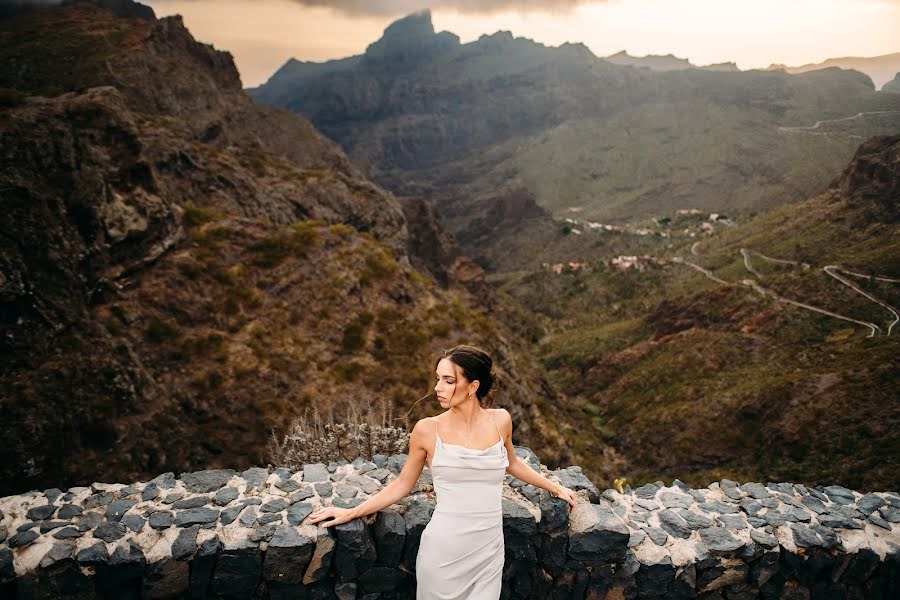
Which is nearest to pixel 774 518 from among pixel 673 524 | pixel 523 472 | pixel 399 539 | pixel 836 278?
pixel 673 524

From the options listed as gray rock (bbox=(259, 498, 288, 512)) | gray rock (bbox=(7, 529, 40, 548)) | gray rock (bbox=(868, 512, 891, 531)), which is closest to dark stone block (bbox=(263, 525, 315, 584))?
gray rock (bbox=(259, 498, 288, 512))

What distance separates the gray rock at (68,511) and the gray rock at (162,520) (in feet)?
2.05

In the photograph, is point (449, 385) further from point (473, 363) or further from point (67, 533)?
point (67, 533)

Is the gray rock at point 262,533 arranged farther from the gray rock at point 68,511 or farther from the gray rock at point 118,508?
the gray rock at point 68,511

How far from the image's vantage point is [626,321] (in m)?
53.5

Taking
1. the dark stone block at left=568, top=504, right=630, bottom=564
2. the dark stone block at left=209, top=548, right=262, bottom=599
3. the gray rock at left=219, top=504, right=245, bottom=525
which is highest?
the gray rock at left=219, top=504, right=245, bottom=525

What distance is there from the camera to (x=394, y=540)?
4312 mm

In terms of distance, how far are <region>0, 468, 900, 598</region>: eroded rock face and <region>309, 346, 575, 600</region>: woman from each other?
752 mm

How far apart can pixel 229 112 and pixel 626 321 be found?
52670 millimetres

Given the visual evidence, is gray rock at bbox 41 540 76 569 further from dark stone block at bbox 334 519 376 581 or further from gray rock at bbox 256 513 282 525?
dark stone block at bbox 334 519 376 581

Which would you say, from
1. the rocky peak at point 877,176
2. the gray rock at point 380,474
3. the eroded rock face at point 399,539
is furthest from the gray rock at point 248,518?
the rocky peak at point 877,176

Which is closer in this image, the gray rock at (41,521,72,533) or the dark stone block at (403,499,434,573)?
the gray rock at (41,521,72,533)

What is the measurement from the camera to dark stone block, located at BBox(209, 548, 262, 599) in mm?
4121

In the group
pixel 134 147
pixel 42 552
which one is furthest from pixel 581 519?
pixel 134 147
